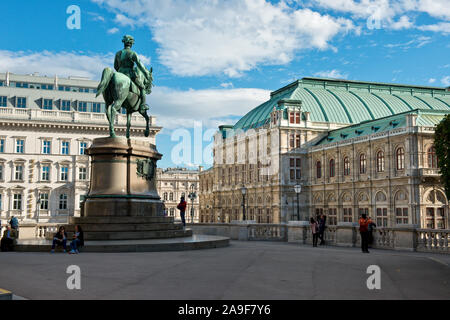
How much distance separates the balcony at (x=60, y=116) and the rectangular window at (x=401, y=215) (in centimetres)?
4039

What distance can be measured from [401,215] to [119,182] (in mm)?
40443

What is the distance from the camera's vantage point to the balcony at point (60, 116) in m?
71.9

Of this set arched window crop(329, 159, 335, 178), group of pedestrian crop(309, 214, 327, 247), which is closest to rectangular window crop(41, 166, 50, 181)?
arched window crop(329, 159, 335, 178)

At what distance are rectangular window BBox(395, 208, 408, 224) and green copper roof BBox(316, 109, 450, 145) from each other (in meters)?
9.47

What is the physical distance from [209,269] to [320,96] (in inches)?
2784

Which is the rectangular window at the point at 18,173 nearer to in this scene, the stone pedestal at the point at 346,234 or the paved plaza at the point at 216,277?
the stone pedestal at the point at 346,234

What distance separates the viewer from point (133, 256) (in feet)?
53.1

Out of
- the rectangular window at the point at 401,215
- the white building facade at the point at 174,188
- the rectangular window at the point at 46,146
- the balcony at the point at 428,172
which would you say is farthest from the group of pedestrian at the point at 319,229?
the white building facade at the point at 174,188

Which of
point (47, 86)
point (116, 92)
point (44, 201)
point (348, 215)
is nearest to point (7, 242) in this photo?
point (116, 92)

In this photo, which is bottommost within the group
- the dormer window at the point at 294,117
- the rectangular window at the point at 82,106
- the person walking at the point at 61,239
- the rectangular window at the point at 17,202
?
the person walking at the point at 61,239

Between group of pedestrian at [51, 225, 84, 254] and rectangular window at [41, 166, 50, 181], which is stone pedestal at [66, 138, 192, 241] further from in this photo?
rectangular window at [41, 166, 50, 181]

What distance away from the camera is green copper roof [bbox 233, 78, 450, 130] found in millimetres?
77062
